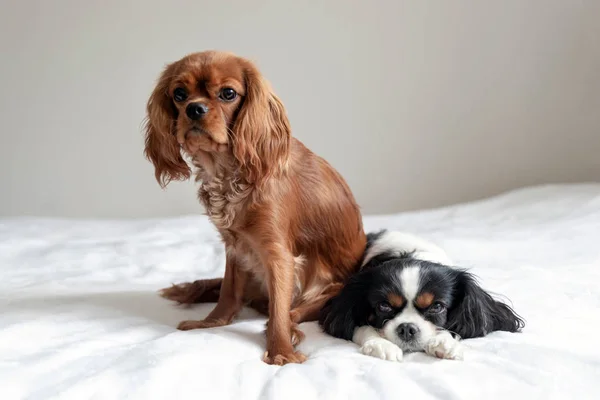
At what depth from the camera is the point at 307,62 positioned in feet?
13.1

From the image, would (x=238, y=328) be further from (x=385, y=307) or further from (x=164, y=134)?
(x=164, y=134)

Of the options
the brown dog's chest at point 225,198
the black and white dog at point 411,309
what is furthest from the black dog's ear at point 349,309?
the brown dog's chest at point 225,198

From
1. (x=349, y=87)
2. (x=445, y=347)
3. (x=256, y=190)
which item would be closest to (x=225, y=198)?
(x=256, y=190)

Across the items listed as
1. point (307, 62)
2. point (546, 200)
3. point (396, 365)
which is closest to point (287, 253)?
point (396, 365)

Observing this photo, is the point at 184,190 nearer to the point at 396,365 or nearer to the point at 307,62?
the point at 307,62

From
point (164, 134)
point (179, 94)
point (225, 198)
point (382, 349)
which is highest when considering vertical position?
point (179, 94)

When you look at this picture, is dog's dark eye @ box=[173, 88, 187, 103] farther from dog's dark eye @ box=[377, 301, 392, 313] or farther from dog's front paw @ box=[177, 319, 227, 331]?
dog's dark eye @ box=[377, 301, 392, 313]

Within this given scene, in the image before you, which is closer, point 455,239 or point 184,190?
point 455,239

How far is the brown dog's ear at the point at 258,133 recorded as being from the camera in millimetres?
1773

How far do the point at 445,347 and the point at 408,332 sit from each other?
0.49ft

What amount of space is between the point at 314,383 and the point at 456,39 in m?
3.07

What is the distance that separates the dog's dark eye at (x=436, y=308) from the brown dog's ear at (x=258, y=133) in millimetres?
596

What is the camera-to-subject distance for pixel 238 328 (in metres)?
1.89

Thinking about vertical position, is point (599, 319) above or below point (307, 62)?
below
